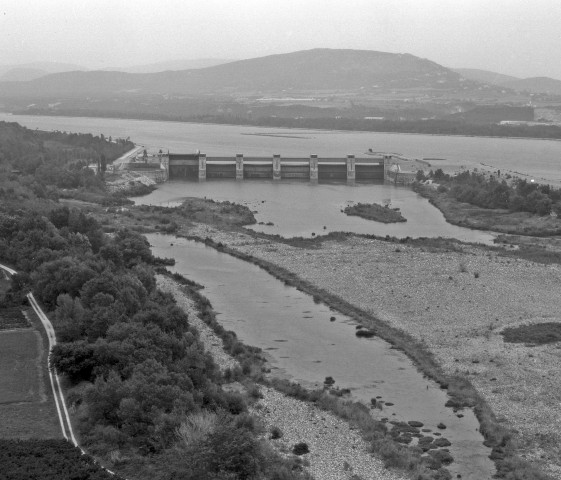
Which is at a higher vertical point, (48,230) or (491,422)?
(48,230)

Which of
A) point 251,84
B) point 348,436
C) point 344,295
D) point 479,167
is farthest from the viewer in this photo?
point 251,84

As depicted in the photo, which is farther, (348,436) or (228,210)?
(228,210)

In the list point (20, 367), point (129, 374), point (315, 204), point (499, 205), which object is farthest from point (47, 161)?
point (129, 374)

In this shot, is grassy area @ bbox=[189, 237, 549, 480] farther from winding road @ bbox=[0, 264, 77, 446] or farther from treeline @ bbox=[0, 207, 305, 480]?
winding road @ bbox=[0, 264, 77, 446]

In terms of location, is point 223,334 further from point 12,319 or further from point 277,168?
point 277,168

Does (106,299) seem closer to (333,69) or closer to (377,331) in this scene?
(377,331)

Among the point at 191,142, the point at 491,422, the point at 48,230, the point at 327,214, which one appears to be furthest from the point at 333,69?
the point at 491,422
